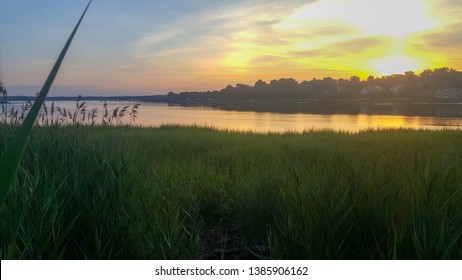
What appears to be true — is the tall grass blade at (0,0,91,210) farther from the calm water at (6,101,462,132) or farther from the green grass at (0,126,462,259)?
the calm water at (6,101,462,132)

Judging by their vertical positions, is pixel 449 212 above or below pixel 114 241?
above

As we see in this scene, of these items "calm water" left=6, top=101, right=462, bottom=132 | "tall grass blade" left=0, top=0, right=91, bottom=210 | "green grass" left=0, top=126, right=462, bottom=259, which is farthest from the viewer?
"calm water" left=6, top=101, right=462, bottom=132

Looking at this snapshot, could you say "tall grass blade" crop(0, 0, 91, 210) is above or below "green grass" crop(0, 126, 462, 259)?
above

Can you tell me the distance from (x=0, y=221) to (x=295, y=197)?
141 cm

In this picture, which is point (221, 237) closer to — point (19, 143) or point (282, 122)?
point (19, 143)

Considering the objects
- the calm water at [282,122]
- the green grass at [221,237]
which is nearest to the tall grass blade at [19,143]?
the green grass at [221,237]

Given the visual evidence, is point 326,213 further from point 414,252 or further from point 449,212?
point 449,212

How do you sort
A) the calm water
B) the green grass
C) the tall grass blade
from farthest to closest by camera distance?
the calm water < the green grass < the tall grass blade

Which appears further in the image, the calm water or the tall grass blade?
the calm water

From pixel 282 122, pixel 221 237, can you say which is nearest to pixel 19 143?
pixel 221 237

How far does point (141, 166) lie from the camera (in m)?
3.12

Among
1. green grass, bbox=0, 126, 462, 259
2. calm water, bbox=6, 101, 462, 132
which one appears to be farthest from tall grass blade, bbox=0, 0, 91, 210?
calm water, bbox=6, 101, 462, 132

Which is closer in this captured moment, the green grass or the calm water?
the green grass
